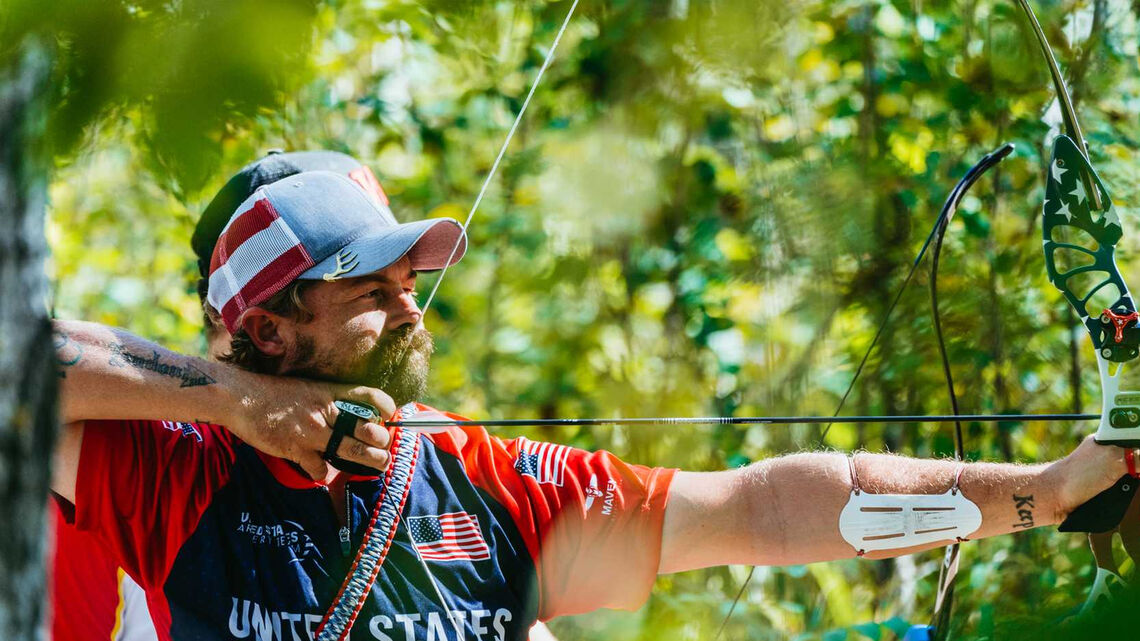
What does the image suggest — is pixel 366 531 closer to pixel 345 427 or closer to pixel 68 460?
pixel 345 427

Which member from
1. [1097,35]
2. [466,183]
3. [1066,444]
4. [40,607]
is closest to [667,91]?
[466,183]

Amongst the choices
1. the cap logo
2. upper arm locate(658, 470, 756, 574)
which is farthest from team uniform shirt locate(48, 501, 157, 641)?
upper arm locate(658, 470, 756, 574)

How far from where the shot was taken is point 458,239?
226 cm

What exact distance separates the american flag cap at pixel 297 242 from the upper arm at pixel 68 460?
37 centimetres

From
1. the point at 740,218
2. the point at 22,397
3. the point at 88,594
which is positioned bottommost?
the point at 88,594

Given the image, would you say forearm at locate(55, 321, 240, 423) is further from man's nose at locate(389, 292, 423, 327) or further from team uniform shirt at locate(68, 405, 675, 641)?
man's nose at locate(389, 292, 423, 327)

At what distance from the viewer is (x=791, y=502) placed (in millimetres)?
1919

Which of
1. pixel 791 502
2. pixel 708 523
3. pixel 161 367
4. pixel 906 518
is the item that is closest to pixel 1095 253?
pixel 906 518

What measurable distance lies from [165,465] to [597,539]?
0.74 m

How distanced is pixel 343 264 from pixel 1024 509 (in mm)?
1224

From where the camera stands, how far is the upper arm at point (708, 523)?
1.93 meters

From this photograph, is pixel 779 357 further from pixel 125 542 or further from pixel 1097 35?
pixel 125 542

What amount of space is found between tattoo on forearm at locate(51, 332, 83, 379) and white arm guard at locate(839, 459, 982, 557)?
4.15 ft

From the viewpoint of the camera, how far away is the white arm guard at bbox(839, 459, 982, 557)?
185 cm
